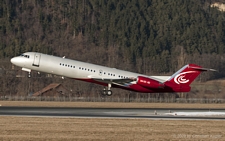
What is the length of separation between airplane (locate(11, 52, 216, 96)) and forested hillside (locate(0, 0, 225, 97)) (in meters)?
95.8

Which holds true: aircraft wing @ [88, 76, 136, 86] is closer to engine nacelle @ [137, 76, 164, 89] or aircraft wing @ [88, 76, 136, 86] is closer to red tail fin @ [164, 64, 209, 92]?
engine nacelle @ [137, 76, 164, 89]

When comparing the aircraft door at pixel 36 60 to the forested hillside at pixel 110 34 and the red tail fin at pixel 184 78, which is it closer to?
the red tail fin at pixel 184 78

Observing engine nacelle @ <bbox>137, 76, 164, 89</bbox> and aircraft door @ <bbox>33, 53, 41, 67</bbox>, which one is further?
engine nacelle @ <bbox>137, 76, 164, 89</bbox>

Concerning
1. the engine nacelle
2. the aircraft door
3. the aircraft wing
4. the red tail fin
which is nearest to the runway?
the aircraft door

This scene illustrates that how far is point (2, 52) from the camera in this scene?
171500 millimetres

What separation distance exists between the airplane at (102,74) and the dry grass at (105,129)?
1580 centimetres

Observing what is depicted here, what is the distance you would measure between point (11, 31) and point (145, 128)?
149 metres

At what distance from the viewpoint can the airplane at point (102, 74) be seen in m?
64.4

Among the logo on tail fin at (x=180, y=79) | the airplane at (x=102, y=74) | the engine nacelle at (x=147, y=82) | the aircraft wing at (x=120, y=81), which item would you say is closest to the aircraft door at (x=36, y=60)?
the airplane at (x=102, y=74)

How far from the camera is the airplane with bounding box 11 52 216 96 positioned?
211 ft

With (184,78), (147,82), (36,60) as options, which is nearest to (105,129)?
(36,60)

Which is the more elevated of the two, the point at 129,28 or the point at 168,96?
the point at 129,28

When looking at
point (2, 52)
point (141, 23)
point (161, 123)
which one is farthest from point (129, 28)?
point (161, 123)

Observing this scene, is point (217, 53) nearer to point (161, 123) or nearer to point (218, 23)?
point (218, 23)
